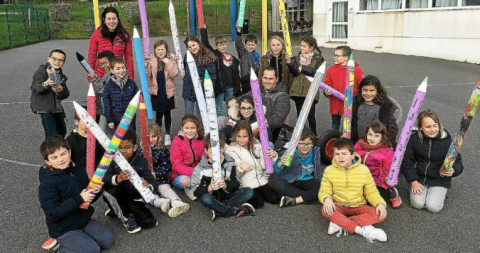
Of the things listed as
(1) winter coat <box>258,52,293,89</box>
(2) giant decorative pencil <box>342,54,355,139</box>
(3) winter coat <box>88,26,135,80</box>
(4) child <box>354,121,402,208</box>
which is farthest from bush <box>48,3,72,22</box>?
(4) child <box>354,121,402,208</box>

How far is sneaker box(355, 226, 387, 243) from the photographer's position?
13.0 ft

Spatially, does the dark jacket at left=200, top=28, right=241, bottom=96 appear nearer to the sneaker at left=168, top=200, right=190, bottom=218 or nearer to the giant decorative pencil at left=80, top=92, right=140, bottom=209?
the sneaker at left=168, top=200, right=190, bottom=218

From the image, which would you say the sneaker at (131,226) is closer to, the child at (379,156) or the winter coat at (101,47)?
the child at (379,156)

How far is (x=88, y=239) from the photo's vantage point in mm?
3771

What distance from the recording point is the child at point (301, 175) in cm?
482

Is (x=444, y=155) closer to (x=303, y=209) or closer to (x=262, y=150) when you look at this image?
(x=303, y=209)

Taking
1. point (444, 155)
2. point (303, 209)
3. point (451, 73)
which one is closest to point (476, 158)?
point (444, 155)

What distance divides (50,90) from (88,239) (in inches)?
104

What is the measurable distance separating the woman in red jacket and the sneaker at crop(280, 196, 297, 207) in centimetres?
343

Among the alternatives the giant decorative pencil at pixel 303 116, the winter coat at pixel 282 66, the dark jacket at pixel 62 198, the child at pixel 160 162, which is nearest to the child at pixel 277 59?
the winter coat at pixel 282 66

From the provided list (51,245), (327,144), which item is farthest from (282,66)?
(51,245)

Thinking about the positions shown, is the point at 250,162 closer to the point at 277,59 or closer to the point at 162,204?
the point at 162,204

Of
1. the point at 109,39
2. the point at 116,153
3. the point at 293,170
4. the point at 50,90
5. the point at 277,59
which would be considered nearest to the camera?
the point at 116,153

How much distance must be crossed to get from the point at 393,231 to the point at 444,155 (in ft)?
3.67
